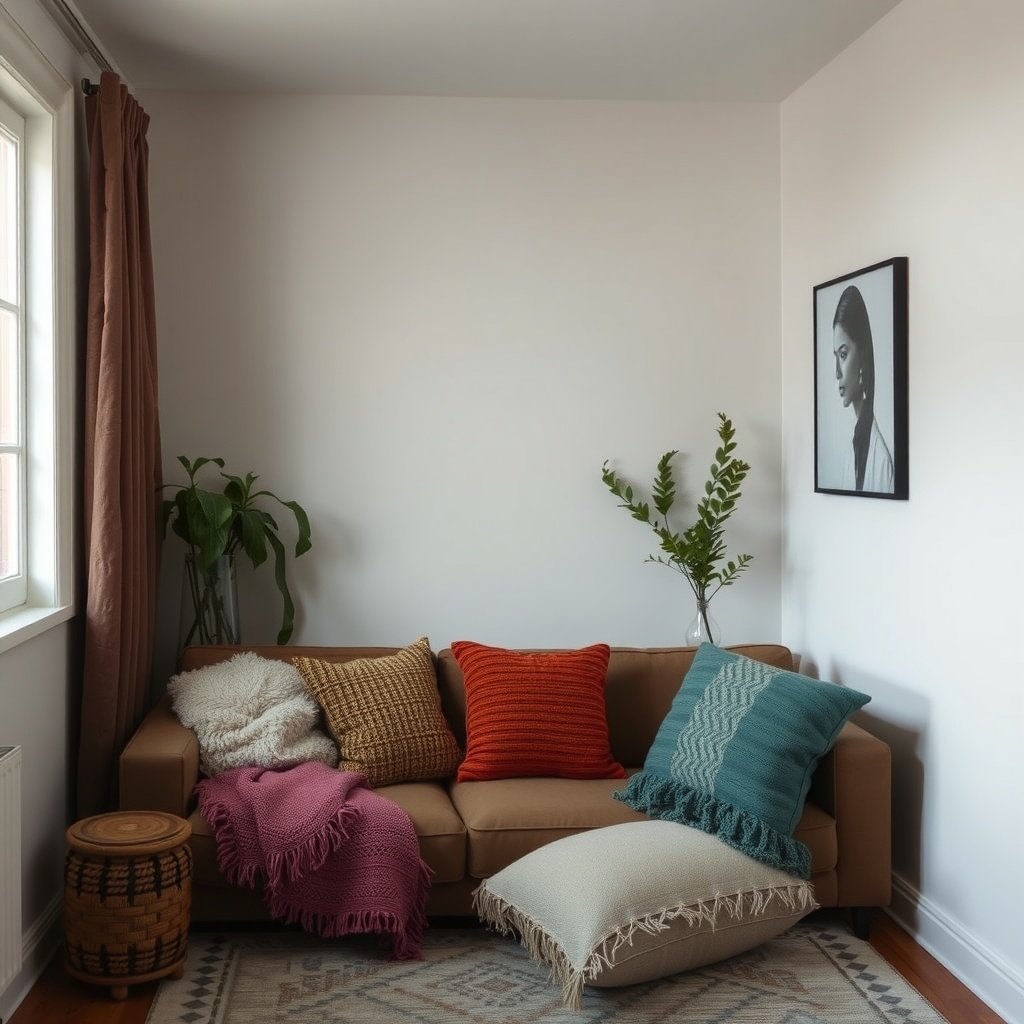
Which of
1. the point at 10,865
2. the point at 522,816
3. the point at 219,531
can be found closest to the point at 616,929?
the point at 522,816

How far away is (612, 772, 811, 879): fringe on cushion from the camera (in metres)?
2.95

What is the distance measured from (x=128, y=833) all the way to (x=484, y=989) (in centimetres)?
97

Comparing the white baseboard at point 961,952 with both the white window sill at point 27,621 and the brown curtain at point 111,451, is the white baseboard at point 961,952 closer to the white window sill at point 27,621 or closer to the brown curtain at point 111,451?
the brown curtain at point 111,451

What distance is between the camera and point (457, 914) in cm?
309

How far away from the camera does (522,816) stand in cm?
312

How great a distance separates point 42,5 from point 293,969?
2640mm

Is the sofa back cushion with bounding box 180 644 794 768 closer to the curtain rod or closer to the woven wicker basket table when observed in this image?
the woven wicker basket table

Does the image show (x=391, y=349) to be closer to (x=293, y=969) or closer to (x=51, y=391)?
(x=51, y=391)

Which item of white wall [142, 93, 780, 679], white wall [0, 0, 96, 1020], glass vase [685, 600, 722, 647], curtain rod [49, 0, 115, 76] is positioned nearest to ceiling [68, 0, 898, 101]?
curtain rod [49, 0, 115, 76]

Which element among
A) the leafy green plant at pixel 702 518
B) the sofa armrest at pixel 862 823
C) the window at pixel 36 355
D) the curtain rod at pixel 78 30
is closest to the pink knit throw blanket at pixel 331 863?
the window at pixel 36 355

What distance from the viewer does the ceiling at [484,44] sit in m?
3.30

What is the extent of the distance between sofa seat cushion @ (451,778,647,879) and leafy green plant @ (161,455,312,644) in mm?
1075

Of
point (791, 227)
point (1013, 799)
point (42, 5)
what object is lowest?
point (1013, 799)

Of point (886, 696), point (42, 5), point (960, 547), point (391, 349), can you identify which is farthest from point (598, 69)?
point (886, 696)
